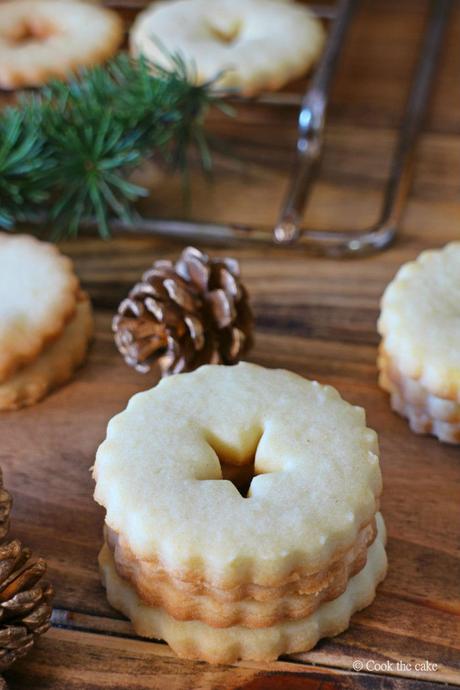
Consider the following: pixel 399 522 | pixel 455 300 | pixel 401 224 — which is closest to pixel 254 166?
pixel 401 224

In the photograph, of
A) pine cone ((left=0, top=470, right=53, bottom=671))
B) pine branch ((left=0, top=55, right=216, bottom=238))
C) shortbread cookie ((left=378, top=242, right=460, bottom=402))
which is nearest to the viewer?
pine cone ((left=0, top=470, right=53, bottom=671))

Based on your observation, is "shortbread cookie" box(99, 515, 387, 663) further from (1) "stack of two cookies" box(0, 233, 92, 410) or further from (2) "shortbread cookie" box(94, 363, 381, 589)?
(1) "stack of two cookies" box(0, 233, 92, 410)

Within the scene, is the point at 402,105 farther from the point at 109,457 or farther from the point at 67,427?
the point at 109,457

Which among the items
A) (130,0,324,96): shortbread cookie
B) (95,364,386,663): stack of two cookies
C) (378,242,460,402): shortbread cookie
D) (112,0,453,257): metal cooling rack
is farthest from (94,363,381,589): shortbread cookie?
(130,0,324,96): shortbread cookie

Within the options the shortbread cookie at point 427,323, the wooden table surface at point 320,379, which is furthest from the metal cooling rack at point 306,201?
the shortbread cookie at point 427,323

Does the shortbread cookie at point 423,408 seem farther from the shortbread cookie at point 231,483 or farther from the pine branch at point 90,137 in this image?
the pine branch at point 90,137
